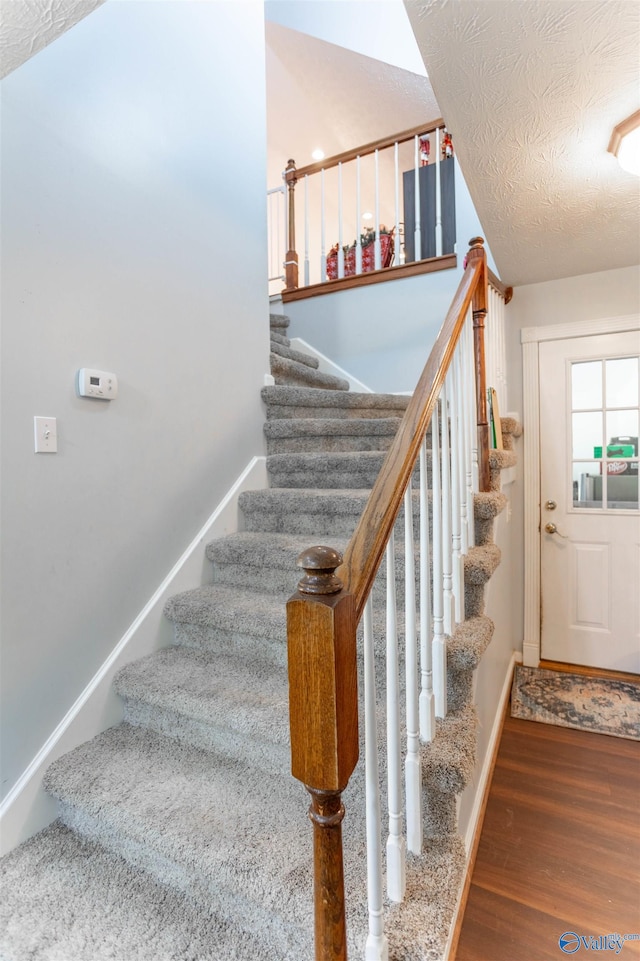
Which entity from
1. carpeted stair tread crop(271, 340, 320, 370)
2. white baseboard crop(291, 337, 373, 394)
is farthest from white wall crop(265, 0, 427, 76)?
carpeted stair tread crop(271, 340, 320, 370)

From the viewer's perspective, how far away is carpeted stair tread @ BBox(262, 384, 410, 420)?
2.45 m

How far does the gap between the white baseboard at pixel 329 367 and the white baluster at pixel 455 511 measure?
179cm

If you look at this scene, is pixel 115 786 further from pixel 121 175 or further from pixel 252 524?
pixel 121 175

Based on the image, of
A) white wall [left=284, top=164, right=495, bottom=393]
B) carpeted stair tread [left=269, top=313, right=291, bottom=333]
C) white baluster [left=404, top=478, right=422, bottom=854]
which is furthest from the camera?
carpeted stair tread [left=269, top=313, right=291, bottom=333]

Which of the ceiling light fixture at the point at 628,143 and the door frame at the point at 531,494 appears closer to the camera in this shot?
the ceiling light fixture at the point at 628,143

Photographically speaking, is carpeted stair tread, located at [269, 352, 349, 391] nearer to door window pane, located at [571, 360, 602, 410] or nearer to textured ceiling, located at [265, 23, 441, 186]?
door window pane, located at [571, 360, 602, 410]

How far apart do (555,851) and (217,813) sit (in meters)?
1.20

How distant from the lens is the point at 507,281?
271 cm

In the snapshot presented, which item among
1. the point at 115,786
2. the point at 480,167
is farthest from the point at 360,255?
the point at 115,786

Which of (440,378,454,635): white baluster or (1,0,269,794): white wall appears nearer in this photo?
(440,378,454,635): white baluster

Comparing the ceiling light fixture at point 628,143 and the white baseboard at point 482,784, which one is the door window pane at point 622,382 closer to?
the ceiling light fixture at point 628,143

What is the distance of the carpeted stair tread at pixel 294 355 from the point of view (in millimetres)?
2889

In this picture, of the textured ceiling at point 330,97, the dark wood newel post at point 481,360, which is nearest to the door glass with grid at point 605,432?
the dark wood newel post at point 481,360

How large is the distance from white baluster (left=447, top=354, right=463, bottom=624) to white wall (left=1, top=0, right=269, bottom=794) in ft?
3.62
